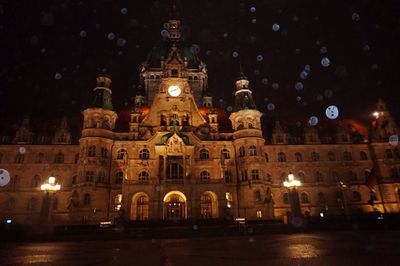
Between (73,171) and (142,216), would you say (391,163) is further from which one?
(73,171)

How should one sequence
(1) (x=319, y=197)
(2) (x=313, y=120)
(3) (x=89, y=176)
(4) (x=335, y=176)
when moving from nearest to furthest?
(3) (x=89, y=176) < (1) (x=319, y=197) < (4) (x=335, y=176) < (2) (x=313, y=120)

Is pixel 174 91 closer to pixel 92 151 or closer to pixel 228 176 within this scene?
pixel 92 151

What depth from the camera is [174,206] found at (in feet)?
138

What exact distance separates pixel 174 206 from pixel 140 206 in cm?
520

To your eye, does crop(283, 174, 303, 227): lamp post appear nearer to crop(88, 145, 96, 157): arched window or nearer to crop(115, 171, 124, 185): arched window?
crop(115, 171, 124, 185): arched window

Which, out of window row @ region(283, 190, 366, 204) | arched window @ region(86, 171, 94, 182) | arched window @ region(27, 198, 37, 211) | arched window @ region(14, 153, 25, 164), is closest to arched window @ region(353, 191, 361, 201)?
window row @ region(283, 190, 366, 204)

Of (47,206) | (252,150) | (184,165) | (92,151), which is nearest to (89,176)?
(92,151)

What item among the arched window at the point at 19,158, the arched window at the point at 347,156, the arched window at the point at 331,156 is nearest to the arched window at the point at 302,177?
the arched window at the point at 331,156

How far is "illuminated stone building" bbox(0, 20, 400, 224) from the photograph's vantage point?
41.8 m

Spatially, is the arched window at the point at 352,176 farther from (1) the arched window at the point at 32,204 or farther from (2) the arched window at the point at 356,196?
(1) the arched window at the point at 32,204

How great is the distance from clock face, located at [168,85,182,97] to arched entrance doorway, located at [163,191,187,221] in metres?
17.5

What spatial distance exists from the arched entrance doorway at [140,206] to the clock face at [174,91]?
1803 centimetres

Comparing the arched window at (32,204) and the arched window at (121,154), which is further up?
the arched window at (121,154)

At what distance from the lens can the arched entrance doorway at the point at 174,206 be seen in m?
41.4
